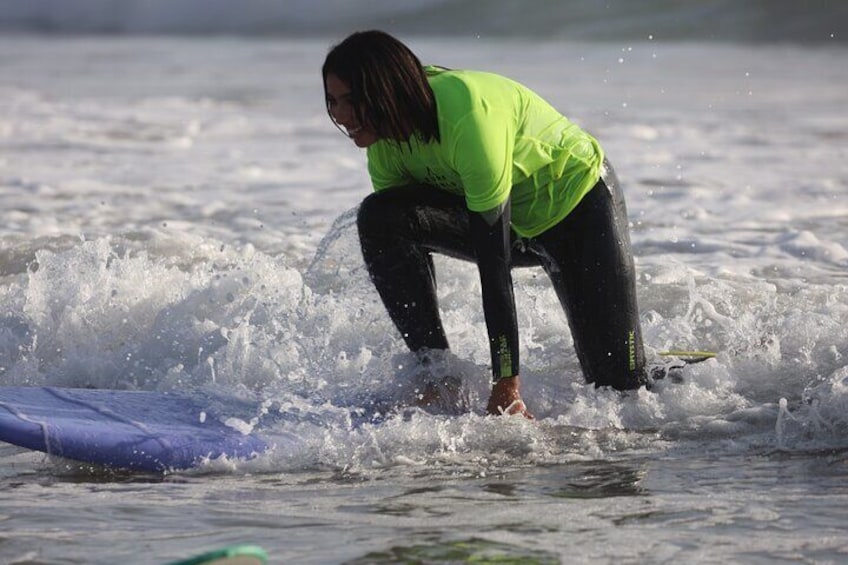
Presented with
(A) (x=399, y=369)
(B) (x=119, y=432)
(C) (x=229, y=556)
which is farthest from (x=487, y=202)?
(C) (x=229, y=556)

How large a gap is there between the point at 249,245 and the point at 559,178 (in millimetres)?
3042

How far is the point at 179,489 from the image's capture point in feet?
12.6

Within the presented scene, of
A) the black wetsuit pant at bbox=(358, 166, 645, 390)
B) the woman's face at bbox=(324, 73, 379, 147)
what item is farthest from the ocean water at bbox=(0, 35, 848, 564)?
the woman's face at bbox=(324, 73, 379, 147)

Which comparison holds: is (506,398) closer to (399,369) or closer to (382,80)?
(399,369)

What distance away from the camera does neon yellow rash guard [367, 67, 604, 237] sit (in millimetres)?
3854

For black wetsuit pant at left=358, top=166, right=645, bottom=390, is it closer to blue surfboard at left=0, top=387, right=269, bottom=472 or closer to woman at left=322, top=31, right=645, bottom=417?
woman at left=322, top=31, right=645, bottom=417

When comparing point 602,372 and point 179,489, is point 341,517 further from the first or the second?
point 602,372

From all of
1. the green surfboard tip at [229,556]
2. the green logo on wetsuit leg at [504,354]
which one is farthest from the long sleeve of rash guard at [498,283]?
the green surfboard tip at [229,556]

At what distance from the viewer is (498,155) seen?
3.86 m

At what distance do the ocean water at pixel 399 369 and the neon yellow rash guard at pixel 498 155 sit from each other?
1.21ft

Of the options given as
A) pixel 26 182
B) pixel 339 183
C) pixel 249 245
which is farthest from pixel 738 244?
pixel 26 182

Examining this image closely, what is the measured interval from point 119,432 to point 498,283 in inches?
44.1

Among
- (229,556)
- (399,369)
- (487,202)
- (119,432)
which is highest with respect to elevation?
(487,202)

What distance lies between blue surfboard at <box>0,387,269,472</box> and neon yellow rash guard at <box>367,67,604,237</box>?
857 mm
